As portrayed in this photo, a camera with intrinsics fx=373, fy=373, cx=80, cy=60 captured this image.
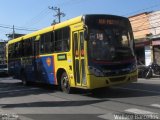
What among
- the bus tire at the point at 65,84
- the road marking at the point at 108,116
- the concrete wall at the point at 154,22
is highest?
the concrete wall at the point at 154,22

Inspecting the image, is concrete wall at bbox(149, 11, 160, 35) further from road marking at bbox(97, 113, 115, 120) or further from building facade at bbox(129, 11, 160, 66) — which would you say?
road marking at bbox(97, 113, 115, 120)

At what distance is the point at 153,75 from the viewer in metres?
28.0

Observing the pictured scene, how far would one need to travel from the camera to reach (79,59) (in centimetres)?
1483

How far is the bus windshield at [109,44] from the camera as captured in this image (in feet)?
47.2

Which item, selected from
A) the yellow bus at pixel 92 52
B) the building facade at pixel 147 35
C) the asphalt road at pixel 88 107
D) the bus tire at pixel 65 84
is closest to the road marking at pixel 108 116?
the asphalt road at pixel 88 107

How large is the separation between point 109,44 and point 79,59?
1330mm

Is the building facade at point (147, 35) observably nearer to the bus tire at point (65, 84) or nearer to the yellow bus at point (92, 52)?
the bus tire at point (65, 84)

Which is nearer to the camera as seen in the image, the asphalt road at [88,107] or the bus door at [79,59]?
the asphalt road at [88,107]

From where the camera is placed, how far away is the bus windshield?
1440 cm

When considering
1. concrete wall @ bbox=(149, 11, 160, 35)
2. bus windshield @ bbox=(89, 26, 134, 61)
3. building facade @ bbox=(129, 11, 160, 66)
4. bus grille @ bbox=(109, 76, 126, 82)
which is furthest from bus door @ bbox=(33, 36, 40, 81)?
concrete wall @ bbox=(149, 11, 160, 35)

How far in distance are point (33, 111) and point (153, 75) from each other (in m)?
17.6

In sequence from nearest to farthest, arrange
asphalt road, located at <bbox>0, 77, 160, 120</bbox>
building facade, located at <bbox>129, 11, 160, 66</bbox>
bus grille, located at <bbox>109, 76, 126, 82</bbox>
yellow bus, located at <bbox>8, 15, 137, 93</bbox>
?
asphalt road, located at <bbox>0, 77, 160, 120</bbox>
yellow bus, located at <bbox>8, 15, 137, 93</bbox>
bus grille, located at <bbox>109, 76, 126, 82</bbox>
building facade, located at <bbox>129, 11, 160, 66</bbox>

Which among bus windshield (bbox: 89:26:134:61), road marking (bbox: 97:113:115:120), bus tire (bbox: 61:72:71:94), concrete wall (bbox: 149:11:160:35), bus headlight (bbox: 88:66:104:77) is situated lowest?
road marking (bbox: 97:113:115:120)

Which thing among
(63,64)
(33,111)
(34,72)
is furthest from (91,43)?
(34,72)
